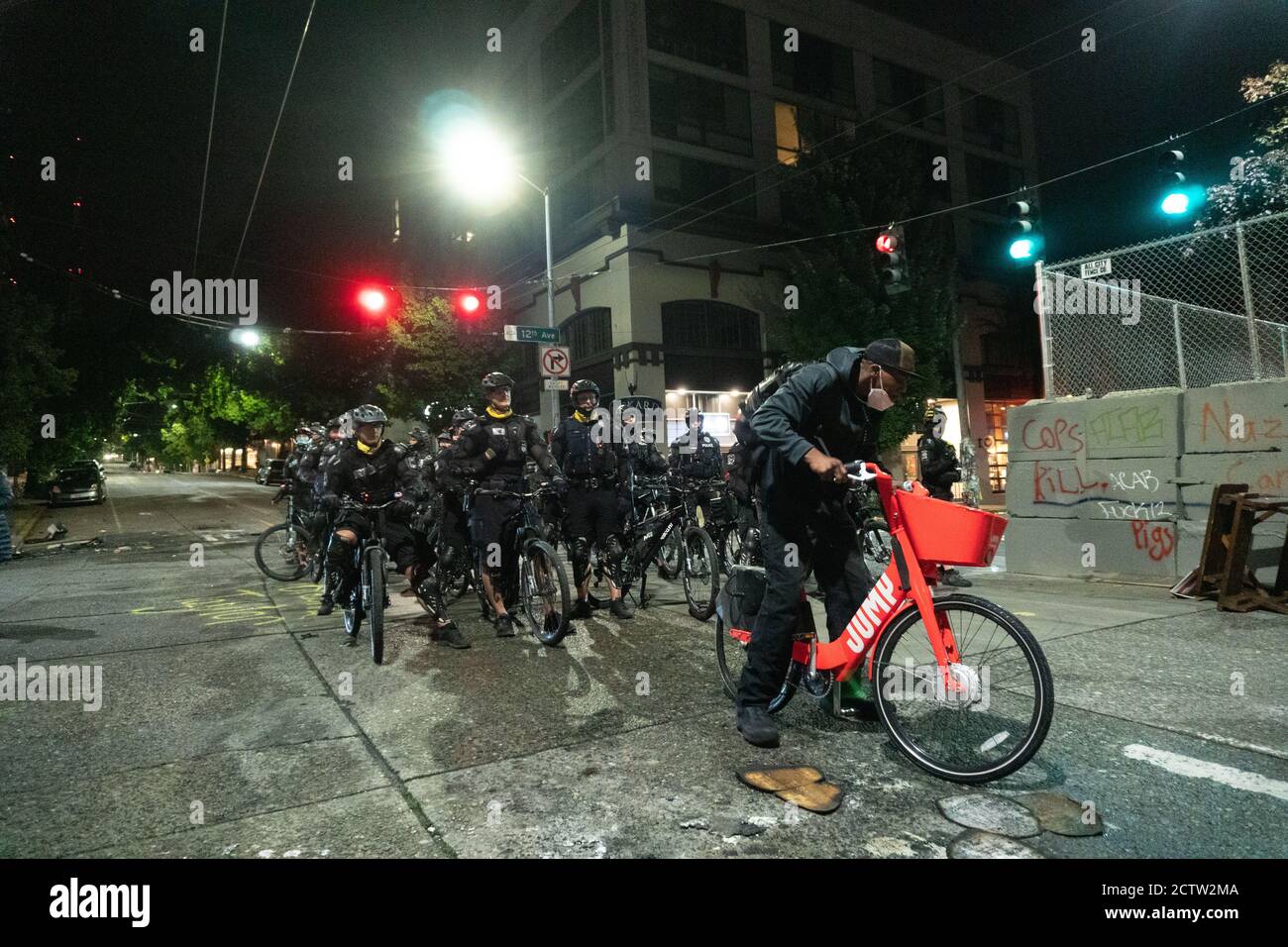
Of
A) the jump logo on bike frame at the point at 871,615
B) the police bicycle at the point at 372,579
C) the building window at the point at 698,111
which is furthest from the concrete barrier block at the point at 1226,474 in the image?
the building window at the point at 698,111

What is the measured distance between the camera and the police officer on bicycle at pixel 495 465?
20.4 feet

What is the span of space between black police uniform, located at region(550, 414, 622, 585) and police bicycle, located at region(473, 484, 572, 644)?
315 mm

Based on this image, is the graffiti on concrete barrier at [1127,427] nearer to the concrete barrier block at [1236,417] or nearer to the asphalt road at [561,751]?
the concrete barrier block at [1236,417]

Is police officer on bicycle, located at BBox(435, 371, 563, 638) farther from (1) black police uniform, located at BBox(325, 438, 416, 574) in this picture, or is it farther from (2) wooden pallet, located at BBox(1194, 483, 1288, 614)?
(2) wooden pallet, located at BBox(1194, 483, 1288, 614)

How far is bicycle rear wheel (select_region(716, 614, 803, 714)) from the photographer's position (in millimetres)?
3822

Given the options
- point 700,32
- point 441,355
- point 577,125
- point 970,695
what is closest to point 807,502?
point 970,695

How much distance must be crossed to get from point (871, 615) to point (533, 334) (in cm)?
1389

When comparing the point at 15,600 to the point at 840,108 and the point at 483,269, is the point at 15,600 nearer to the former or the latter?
the point at 483,269

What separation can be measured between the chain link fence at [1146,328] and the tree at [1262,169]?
7.08 m

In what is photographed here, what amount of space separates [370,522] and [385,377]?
24.5 m

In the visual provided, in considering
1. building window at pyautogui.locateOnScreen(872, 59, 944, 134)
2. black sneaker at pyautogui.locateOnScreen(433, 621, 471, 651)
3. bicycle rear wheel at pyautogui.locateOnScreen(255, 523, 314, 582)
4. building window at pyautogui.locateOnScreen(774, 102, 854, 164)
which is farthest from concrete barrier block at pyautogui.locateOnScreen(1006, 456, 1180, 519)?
building window at pyautogui.locateOnScreen(872, 59, 944, 134)

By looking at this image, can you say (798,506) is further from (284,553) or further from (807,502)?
(284,553)

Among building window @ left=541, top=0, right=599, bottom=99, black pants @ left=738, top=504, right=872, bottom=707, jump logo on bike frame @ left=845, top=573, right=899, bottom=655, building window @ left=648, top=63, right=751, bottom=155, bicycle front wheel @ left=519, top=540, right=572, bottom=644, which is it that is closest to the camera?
jump logo on bike frame @ left=845, top=573, right=899, bottom=655

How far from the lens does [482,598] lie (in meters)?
6.78
